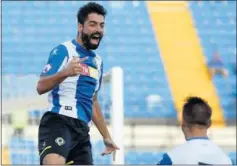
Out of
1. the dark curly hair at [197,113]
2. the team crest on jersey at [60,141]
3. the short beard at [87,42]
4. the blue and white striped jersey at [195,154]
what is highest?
the short beard at [87,42]

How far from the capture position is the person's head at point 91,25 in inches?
147

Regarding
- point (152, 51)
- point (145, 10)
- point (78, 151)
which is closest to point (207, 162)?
point (78, 151)

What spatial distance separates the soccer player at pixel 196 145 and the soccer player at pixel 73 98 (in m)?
0.88

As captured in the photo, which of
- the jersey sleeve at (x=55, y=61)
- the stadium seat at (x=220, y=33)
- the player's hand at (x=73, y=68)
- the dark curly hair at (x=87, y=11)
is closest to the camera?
the player's hand at (x=73, y=68)

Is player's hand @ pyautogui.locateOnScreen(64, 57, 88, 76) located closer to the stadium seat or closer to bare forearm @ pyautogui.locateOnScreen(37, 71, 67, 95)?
bare forearm @ pyautogui.locateOnScreen(37, 71, 67, 95)

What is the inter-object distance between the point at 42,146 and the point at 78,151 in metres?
0.23

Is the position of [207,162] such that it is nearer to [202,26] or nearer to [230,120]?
[230,120]

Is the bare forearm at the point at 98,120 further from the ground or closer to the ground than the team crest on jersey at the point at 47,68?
closer to the ground

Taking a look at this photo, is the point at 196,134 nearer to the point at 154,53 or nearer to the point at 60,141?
the point at 60,141

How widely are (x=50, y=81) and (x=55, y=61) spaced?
19 cm

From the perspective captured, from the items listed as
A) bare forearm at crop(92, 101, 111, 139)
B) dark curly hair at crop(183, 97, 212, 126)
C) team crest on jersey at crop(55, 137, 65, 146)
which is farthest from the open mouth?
dark curly hair at crop(183, 97, 212, 126)

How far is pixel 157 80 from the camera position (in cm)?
1366

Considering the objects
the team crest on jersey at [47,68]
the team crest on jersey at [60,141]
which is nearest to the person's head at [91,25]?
the team crest on jersey at [47,68]

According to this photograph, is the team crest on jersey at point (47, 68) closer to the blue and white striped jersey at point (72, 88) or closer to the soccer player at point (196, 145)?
the blue and white striped jersey at point (72, 88)
